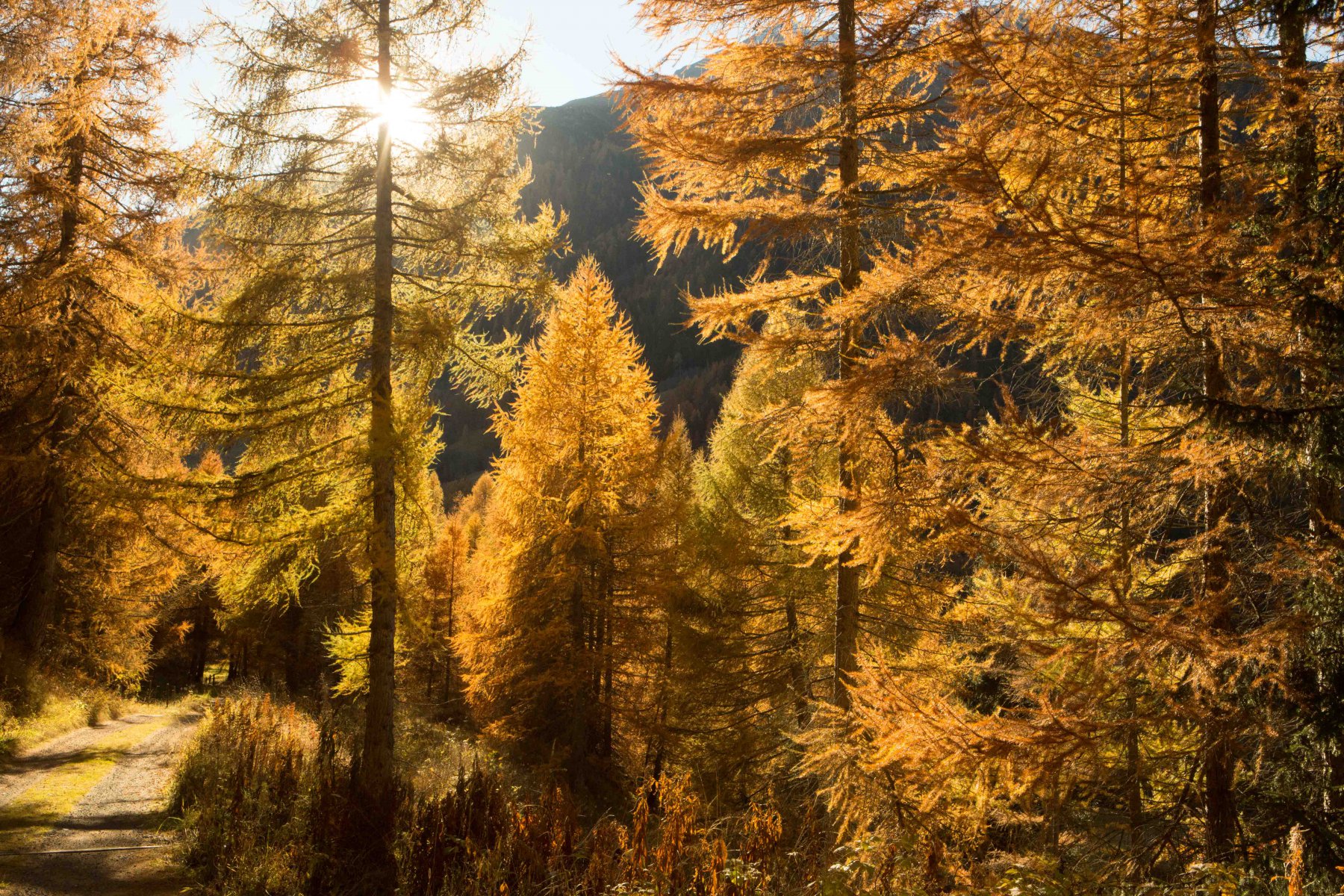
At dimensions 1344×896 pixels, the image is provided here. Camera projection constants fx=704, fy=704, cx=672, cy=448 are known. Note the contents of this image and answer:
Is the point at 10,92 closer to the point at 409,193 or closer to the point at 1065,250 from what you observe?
the point at 409,193

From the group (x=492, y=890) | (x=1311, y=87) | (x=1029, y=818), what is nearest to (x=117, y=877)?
(x=492, y=890)

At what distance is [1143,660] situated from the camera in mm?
4008

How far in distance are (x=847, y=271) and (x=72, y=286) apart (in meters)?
13.1

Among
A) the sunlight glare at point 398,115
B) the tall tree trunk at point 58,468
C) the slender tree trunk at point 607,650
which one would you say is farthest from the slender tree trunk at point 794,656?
the tall tree trunk at point 58,468

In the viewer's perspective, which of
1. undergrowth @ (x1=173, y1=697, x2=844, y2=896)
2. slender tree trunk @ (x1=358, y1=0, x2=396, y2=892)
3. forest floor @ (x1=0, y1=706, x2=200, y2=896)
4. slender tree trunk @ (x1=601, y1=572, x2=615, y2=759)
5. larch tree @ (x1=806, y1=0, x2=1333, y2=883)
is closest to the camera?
undergrowth @ (x1=173, y1=697, x2=844, y2=896)

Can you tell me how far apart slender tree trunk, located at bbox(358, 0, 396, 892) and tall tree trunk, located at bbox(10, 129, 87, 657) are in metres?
7.18

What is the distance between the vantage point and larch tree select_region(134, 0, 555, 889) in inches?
321

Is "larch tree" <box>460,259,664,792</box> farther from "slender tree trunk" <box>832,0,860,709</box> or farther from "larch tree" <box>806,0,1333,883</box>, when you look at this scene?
"larch tree" <box>806,0,1333,883</box>

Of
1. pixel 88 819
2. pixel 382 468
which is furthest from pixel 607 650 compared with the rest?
pixel 88 819

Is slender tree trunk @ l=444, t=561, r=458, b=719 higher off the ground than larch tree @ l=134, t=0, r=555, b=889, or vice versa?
larch tree @ l=134, t=0, r=555, b=889

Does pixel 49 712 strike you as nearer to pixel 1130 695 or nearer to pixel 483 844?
pixel 483 844

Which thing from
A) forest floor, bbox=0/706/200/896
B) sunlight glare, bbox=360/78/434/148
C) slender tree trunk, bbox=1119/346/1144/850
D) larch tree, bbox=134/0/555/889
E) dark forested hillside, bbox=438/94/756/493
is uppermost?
dark forested hillside, bbox=438/94/756/493

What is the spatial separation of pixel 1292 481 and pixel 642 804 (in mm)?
4905

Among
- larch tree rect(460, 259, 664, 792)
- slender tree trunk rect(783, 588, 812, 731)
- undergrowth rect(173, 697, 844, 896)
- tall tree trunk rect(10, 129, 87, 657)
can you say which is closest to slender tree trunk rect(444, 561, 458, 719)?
larch tree rect(460, 259, 664, 792)
